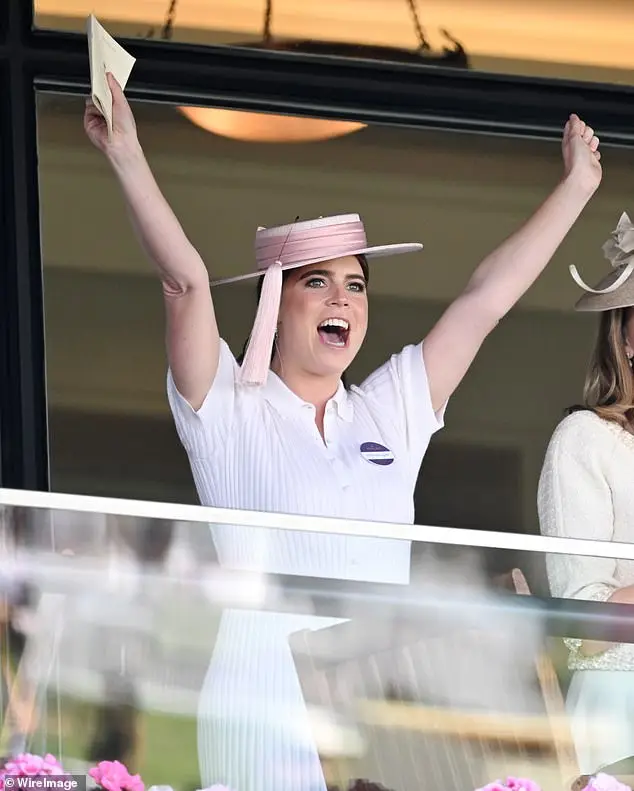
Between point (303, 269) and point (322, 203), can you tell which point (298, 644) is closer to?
point (303, 269)

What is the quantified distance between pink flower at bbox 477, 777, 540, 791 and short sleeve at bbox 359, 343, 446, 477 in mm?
766

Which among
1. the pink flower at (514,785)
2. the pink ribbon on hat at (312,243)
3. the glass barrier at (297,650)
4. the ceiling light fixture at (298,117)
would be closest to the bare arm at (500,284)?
the pink ribbon on hat at (312,243)

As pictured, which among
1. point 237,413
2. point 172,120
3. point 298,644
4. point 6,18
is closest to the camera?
point 298,644

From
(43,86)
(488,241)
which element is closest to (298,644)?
(43,86)

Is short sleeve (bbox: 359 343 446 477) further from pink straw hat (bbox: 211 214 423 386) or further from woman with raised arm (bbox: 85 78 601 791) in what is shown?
pink straw hat (bbox: 211 214 423 386)

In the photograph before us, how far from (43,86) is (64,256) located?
0.84 metres

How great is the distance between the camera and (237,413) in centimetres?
306

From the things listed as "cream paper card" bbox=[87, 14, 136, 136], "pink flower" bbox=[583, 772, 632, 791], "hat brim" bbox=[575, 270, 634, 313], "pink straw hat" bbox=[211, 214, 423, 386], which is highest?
"cream paper card" bbox=[87, 14, 136, 136]

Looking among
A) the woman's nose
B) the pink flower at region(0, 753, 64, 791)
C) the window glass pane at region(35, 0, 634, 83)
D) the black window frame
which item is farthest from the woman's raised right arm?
the window glass pane at region(35, 0, 634, 83)

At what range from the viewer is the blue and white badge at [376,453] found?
10.1 feet

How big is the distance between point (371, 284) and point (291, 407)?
2.46 meters

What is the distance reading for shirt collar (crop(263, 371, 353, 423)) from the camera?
10.2 feet

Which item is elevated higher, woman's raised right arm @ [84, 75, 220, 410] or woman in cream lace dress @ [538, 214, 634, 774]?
woman's raised right arm @ [84, 75, 220, 410]

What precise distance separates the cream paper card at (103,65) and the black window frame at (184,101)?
147 cm
